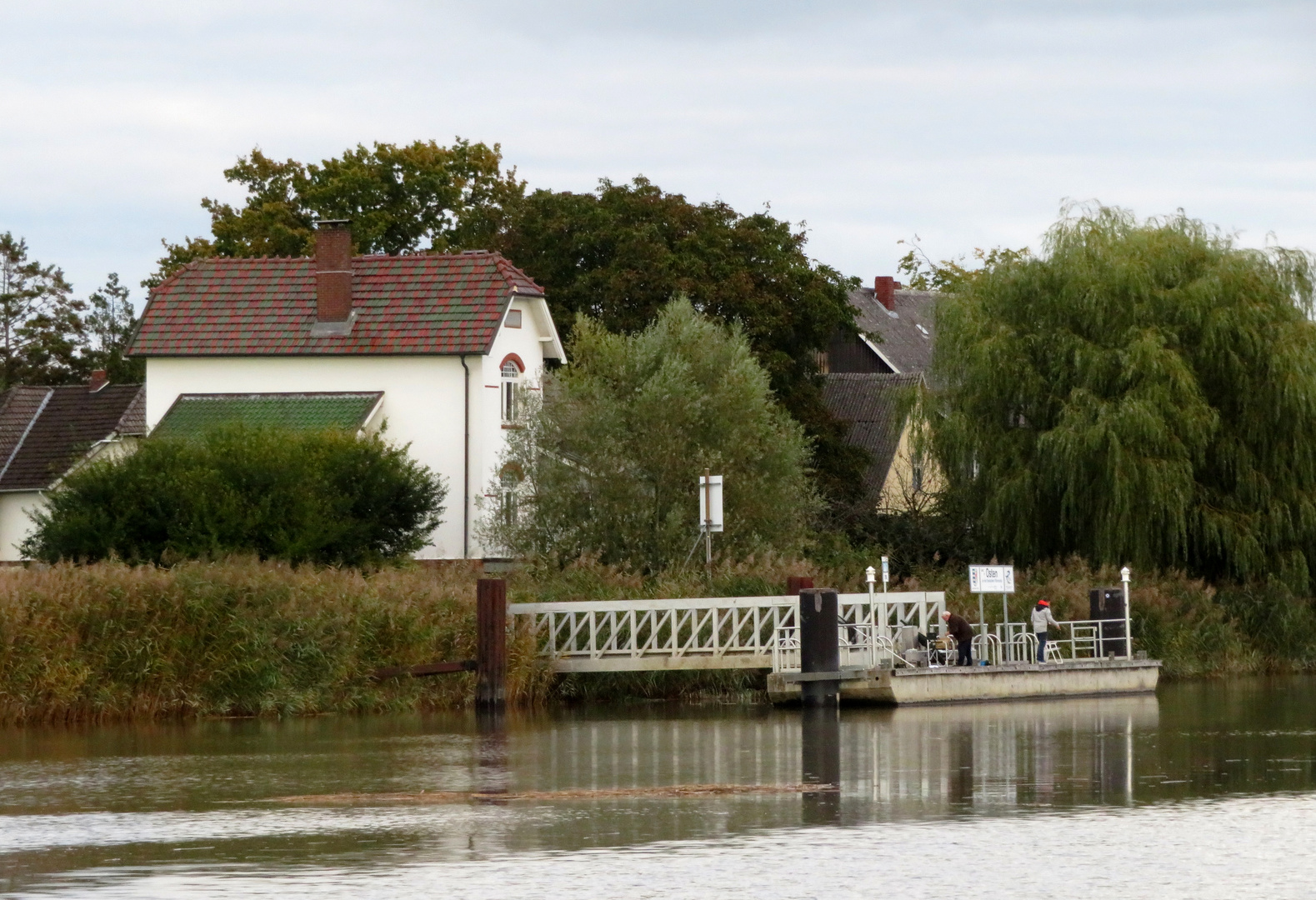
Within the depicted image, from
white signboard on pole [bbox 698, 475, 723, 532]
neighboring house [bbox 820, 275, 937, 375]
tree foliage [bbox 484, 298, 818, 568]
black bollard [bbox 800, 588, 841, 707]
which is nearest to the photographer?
black bollard [bbox 800, 588, 841, 707]

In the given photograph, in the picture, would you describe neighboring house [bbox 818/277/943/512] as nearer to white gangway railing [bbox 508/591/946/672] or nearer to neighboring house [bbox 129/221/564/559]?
neighboring house [bbox 129/221/564/559]

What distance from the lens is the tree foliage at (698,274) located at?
5641 cm

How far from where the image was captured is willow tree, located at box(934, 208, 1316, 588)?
140 ft

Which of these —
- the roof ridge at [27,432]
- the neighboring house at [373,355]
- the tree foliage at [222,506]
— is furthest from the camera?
the roof ridge at [27,432]

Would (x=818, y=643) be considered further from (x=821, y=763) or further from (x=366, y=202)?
(x=366, y=202)

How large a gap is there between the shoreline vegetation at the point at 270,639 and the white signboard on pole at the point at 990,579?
14.7 ft

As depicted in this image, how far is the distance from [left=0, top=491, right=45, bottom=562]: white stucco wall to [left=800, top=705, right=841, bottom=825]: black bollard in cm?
3092

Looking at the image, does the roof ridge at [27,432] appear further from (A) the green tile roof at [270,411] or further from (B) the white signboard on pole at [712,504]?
(B) the white signboard on pole at [712,504]

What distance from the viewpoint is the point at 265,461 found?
38.2 m

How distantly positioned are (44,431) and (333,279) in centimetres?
1376

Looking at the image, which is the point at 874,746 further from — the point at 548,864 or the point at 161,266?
the point at 161,266

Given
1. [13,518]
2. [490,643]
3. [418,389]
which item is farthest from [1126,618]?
[13,518]

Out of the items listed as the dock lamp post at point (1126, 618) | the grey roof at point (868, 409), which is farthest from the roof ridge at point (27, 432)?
the dock lamp post at point (1126, 618)

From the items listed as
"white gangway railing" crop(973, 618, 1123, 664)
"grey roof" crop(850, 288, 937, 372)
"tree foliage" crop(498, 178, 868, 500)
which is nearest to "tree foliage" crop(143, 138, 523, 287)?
"tree foliage" crop(498, 178, 868, 500)
